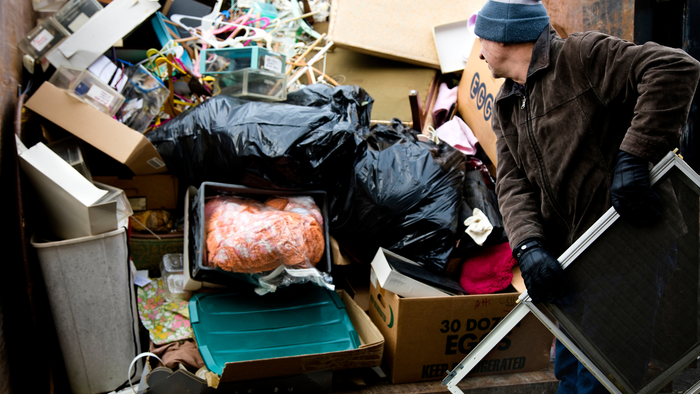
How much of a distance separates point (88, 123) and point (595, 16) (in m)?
2.36

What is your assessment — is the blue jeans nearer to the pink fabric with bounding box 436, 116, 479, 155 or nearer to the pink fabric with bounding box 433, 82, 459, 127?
the pink fabric with bounding box 436, 116, 479, 155

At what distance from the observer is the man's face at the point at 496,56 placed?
129cm

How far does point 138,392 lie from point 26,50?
1.73 meters

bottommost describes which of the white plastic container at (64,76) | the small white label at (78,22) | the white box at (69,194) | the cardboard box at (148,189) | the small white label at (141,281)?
the small white label at (141,281)

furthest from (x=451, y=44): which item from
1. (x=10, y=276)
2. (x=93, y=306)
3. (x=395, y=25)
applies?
(x=10, y=276)

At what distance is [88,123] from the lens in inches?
79.9

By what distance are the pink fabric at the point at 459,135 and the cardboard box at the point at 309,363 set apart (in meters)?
1.16

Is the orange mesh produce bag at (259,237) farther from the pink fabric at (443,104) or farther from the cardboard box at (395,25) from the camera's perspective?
the cardboard box at (395,25)

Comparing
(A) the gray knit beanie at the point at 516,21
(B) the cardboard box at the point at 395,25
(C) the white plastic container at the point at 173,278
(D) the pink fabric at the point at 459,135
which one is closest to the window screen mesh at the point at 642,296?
(A) the gray knit beanie at the point at 516,21

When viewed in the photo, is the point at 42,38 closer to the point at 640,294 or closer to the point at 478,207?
the point at 478,207

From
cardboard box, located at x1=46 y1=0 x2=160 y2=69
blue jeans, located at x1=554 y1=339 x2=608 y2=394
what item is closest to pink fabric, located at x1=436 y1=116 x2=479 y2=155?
blue jeans, located at x1=554 y1=339 x2=608 y2=394

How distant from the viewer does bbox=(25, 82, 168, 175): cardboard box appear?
2008 millimetres

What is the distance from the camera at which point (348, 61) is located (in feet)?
11.0

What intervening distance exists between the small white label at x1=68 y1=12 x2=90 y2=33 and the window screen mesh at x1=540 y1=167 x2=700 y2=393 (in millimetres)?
2526
